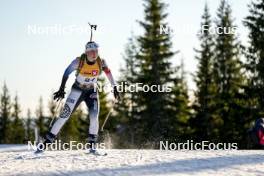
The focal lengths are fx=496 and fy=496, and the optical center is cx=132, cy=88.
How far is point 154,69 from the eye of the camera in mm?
33719

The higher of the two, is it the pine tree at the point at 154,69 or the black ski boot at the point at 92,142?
the pine tree at the point at 154,69

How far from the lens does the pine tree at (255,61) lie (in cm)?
3091

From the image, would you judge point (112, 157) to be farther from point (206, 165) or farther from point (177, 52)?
point (177, 52)

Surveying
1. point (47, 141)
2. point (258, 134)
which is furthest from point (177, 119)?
point (47, 141)

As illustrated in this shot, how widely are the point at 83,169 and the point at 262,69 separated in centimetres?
2421

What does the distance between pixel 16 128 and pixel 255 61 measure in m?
38.1

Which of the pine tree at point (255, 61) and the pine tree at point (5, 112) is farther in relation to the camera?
the pine tree at point (5, 112)

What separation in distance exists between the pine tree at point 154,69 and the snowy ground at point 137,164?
21.5 meters

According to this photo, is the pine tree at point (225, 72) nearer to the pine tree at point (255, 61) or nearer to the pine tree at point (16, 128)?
the pine tree at point (255, 61)

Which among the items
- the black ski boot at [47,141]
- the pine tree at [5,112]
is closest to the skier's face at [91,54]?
the black ski boot at [47,141]

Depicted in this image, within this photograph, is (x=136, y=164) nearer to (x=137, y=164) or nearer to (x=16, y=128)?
(x=137, y=164)

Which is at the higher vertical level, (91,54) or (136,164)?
(91,54)

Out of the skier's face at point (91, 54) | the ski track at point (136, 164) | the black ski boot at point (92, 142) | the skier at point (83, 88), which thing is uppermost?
the skier's face at point (91, 54)

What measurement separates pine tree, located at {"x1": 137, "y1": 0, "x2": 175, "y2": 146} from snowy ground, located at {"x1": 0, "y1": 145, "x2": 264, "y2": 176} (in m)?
21.5
